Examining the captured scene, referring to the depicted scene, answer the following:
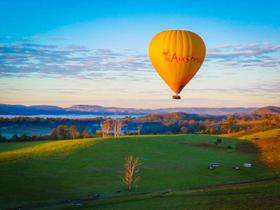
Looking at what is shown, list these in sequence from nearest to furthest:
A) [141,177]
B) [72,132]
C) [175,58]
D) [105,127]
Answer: [175,58], [141,177], [72,132], [105,127]

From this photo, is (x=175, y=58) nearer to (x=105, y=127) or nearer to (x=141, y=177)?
(x=141, y=177)

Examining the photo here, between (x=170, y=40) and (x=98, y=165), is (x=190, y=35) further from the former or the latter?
(x=98, y=165)

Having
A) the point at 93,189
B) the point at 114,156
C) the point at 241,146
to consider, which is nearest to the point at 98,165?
the point at 114,156

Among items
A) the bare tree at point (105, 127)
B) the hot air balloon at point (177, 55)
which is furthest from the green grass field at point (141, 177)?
the bare tree at point (105, 127)

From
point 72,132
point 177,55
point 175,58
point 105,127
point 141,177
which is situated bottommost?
point 141,177

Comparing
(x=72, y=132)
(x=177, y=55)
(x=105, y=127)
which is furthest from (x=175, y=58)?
(x=72, y=132)

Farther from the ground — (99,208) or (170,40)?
(170,40)

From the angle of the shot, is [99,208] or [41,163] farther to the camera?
[41,163]

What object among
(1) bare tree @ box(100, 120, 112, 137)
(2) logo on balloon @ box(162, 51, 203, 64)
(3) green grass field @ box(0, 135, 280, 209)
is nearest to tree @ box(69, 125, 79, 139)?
(1) bare tree @ box(100, 120, 112, 137)
